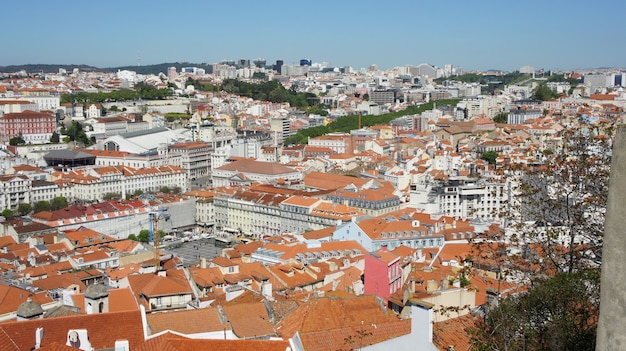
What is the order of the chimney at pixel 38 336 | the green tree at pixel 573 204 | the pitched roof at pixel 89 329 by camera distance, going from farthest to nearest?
the pitched roof at pixel 89 329 < the chimney at pixel 38 336 < the green tree at pixel 573 204

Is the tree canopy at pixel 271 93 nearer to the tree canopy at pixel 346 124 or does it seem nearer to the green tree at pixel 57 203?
the tree canopy at pixel 346 124

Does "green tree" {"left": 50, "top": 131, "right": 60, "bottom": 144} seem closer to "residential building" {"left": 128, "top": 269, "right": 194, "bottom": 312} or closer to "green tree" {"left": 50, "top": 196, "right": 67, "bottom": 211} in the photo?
"green tree" {"left": 50, "top": 196, "right": 67, "bottom": 211}

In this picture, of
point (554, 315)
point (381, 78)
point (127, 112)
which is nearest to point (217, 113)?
point (127, 112)

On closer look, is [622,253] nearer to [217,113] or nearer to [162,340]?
[162,340]

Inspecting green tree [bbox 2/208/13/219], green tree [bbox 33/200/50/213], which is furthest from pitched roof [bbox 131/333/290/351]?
green tree [bbox 33/200/50/213]

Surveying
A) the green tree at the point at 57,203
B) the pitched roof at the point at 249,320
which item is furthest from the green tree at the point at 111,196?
the pitched roof at the point at 249,320

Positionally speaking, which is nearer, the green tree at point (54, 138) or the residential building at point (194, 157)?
the residential building at point (194, 157)
